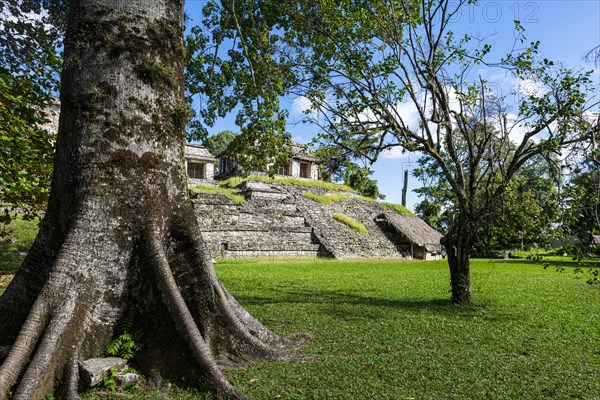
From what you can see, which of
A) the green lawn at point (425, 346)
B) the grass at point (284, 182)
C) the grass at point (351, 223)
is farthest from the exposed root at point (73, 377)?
the grass at point (284, 182)

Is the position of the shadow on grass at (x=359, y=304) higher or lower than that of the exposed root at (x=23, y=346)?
lower

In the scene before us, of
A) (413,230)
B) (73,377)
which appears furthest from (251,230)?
(73,377)

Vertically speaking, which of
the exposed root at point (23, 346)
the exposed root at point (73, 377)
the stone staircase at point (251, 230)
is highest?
the stone staircase at point (251, 230)

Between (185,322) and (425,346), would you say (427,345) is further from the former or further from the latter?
(185,322)

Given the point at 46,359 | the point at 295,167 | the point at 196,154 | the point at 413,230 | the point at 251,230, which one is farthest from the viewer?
the point at 295,167

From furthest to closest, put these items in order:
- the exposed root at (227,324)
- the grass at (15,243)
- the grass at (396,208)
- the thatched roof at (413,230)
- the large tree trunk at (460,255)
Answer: the grass at (396,208)
the thatched roof at (413,230)
the grass at (15,243)
the large tree trunk at (460,255)
the exposed root at (227,324)

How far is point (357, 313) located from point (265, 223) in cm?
1954

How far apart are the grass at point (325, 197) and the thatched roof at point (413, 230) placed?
3.81 meters

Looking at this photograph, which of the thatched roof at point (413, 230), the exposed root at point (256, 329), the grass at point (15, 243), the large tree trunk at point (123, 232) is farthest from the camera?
the thatched roof at point (413, 230)

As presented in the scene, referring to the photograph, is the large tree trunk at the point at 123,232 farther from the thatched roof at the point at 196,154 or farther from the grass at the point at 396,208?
the grass at the point at 396,208

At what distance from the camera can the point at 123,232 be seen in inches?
163

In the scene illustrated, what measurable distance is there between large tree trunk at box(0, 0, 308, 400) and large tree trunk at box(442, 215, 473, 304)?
18.9 feet

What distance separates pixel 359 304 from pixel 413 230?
24102 millimetres

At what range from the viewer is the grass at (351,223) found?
102 ft
